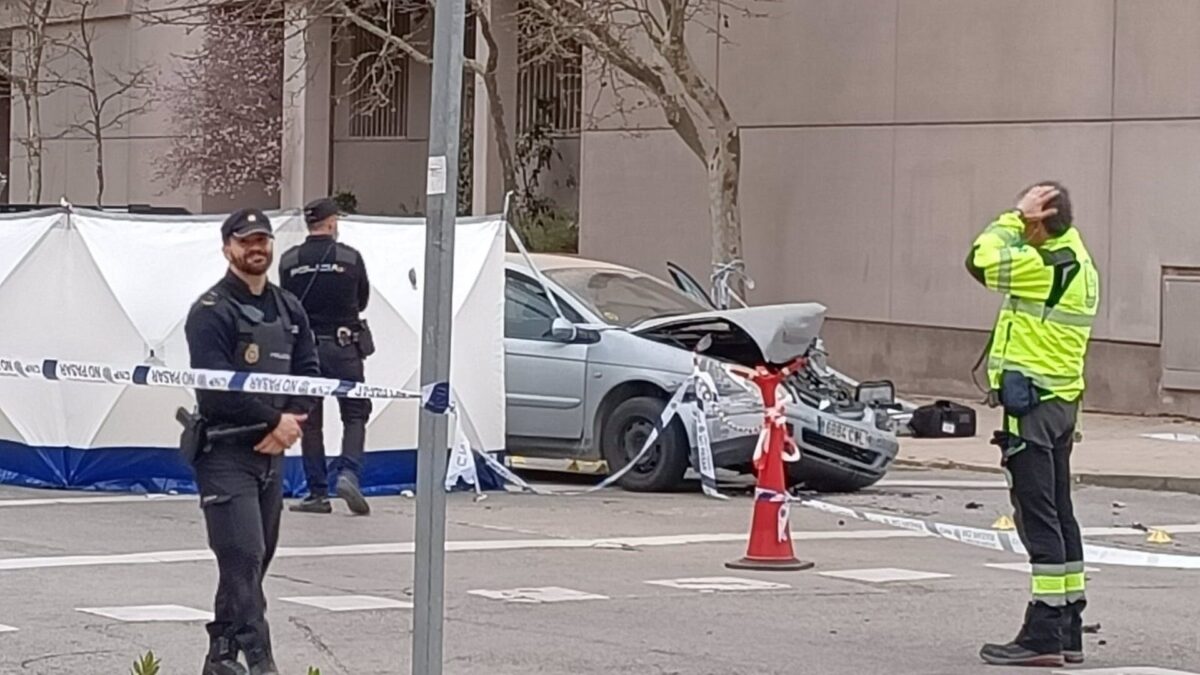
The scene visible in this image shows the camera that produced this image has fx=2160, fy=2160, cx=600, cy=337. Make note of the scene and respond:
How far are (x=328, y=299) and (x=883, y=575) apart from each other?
410 centimetres

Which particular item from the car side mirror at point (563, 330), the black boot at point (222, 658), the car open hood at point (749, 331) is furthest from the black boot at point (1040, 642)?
the car side mirror at point (563, 330)

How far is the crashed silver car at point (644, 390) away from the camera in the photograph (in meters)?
15.2

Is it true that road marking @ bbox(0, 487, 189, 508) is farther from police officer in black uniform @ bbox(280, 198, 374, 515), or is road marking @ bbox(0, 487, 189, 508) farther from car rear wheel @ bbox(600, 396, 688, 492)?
car rear wheel @ bbox(600, 396, 688, 492)

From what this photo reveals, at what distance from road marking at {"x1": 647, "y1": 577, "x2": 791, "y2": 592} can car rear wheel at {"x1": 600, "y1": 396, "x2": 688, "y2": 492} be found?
158 inches

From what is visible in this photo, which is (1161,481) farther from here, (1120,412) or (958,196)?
(958,196)

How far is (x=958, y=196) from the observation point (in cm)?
2380

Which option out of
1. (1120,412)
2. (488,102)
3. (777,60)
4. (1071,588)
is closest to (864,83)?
(777,60)

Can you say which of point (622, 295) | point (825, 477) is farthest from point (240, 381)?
point (622, 295)

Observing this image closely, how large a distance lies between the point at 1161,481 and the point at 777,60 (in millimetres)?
10000

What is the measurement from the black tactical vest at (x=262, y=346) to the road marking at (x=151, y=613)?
1998 mm

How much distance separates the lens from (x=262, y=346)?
8078mm

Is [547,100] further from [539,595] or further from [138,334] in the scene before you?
[539,595]

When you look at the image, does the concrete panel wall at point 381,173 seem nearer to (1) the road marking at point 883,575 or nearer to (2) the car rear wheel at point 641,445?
(2) the car rear wheel at point 641,445

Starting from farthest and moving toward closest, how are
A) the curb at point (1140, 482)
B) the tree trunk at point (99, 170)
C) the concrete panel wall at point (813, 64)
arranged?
the tree trunk at point (99, 170)
the concrete panel wall at point (813, 64)
the curb at point (1140, 482)
